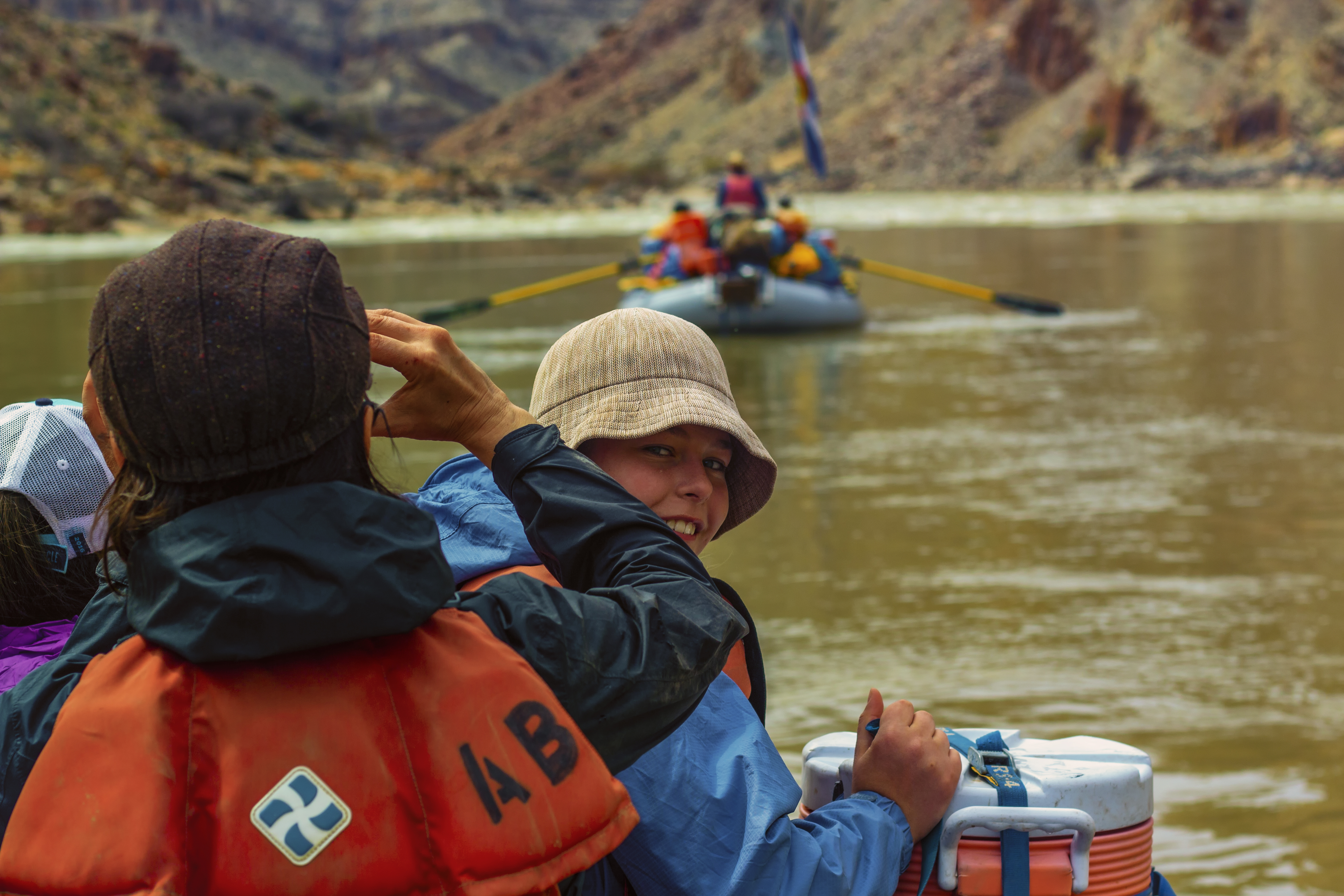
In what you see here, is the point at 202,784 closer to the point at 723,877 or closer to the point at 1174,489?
the point at 723,877

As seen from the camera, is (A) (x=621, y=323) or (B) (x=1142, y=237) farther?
(B) (x=1142, y=237)

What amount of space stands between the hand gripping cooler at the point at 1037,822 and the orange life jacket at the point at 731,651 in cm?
18

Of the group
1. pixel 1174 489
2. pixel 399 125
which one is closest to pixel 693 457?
pixel 1174 489

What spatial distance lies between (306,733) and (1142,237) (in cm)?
3155

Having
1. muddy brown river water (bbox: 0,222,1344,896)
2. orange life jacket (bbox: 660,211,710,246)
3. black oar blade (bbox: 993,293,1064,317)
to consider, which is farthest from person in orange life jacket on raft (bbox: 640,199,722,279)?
black oar blade (bbox: 993,293,1064,317)

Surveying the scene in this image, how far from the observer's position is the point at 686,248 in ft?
48.7

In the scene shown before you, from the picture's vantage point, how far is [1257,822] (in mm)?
3396

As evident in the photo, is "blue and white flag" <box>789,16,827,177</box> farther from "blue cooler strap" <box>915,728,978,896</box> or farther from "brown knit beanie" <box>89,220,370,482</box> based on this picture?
"brown knit beanie" <box>89,220,370,482</box>

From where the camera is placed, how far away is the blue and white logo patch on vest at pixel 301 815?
1.18m

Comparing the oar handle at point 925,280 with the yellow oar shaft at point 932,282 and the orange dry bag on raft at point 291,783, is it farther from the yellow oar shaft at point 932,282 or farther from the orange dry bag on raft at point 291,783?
the orange dry bag on raft at point 291,783

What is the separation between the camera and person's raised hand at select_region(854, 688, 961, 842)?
180 centimetres

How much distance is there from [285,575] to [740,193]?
14712mm

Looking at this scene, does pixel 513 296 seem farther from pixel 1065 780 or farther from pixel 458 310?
pixel 1065 780

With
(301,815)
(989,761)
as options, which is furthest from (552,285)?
(301,815)
